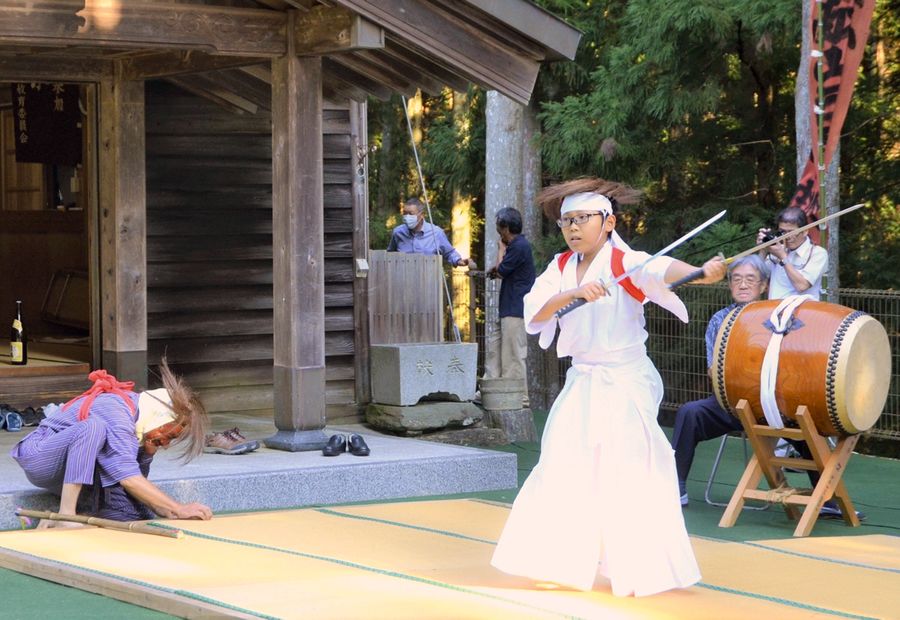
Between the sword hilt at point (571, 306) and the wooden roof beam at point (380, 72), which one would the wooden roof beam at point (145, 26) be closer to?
the wooden roof beam at point (380, 72)

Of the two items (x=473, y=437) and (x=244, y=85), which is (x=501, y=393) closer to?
(x=473, y=437)

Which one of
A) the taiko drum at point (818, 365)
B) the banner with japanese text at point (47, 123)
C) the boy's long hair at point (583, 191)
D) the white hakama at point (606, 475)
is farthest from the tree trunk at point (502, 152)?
the white hakama at point (606, 475)

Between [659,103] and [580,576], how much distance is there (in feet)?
31.3

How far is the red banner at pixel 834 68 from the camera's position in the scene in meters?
9.45

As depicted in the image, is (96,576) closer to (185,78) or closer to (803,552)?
(803,552)

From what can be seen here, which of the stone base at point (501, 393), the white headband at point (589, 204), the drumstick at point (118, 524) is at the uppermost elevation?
the white headband at point (589, 204)

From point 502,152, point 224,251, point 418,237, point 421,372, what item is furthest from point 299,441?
point 502,152

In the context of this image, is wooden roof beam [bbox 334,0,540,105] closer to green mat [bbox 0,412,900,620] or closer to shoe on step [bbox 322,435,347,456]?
shoe on step [bbox 322,435,347,456]

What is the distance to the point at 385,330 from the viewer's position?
1084cm

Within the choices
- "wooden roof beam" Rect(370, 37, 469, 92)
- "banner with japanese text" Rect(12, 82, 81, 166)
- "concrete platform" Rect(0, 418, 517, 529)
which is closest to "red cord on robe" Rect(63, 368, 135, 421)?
"concrete platform" Rect(0, 418, 517, 529)

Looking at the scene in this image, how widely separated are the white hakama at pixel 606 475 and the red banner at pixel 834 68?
456cm

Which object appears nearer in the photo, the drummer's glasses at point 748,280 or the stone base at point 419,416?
the drummer's glasses at point 748,280

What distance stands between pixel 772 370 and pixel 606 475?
8.08 ft

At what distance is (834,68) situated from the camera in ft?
31.1
